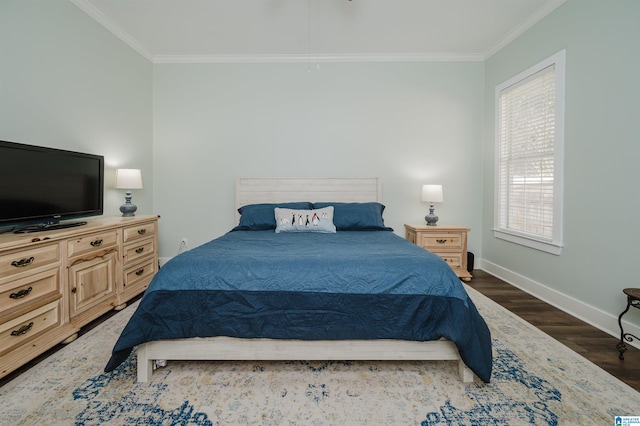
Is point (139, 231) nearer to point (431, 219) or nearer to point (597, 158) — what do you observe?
point (431, 219)

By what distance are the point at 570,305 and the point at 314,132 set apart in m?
3.28

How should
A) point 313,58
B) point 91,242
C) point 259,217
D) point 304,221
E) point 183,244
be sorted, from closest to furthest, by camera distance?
1. point 91,242
2. point 304,221
3. point 259,217
4. point 313,58
5. point 183,244

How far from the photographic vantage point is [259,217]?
11.0ft

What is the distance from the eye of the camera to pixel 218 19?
122 inches

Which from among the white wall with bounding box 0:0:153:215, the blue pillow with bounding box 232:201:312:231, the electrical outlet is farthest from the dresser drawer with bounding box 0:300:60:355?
the electrical outlet

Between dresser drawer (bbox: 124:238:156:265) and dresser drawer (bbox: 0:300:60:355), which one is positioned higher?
dresser drawer (bbox: 124:238:156:265)

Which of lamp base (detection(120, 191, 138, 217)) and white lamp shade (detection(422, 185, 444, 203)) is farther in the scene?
white lamp shade (detection(422, 185, 444, 203))

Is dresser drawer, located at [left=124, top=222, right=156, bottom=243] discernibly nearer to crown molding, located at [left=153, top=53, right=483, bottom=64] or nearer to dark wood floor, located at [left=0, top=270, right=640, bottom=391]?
dark wood floor, located at [left=0, top=270, right=640, bottom=391]

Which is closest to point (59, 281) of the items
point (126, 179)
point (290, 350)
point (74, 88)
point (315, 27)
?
point (126, 179)

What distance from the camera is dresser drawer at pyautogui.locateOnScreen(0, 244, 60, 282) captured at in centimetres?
168

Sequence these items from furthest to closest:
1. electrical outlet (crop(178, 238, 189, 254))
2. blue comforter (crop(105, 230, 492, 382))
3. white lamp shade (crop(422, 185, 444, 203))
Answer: electrical outlet (crop(178, 238, 189, 254)) → white lamp shade (crop(422, 185, 444, 203)) → blue comforter (crop(105, 230, 492, 382))

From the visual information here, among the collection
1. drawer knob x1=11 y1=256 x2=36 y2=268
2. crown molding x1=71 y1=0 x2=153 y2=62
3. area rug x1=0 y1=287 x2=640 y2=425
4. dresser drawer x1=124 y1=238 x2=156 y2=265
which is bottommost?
area rug x1=0 y1=287 x2=640 y2=425

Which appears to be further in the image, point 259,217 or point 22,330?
point 259,217

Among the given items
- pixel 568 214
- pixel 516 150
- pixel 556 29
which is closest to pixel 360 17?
pixel 556 29
